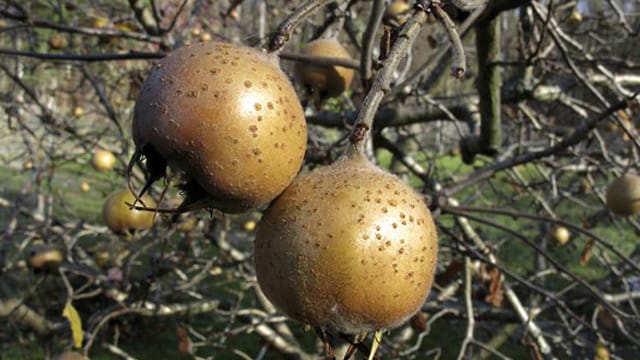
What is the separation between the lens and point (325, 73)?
221cm

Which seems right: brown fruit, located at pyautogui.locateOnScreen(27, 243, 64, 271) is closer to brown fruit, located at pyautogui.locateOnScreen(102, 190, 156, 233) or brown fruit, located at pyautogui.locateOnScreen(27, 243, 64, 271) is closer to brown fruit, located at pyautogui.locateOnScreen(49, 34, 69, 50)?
brown fruit, located at pyautogui.locateOnScreen(102, 190, 156, 233)

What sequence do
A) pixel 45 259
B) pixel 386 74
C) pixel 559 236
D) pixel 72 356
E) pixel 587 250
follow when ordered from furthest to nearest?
pixel 559 236 < pixel 45 259 < pixel 587 250 < pixel 72 356 < pixel 386 74

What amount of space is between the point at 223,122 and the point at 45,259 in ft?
10.5

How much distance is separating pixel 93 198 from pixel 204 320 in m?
5.08

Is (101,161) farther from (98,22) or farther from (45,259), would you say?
(45,259)

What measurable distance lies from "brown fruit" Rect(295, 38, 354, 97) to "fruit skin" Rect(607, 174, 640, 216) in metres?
1.27

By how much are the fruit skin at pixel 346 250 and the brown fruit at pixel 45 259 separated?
3082 mm

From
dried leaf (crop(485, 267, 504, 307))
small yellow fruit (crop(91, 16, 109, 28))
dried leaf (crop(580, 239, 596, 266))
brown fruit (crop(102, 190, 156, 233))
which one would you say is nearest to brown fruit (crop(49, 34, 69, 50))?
small yellow fruit (crop(91, 16, 109, 28))

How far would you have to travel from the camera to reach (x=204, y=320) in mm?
6066

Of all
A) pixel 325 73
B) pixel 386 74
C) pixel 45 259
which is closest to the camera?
pixel 386 74

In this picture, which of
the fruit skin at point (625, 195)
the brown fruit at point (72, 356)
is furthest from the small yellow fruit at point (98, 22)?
the fruit skin at point (625, 195)

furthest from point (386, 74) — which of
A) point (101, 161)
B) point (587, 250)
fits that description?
point (101, 161)

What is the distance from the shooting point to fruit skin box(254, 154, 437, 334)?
0.91m

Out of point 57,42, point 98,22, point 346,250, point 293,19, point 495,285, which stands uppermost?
point 293,19
